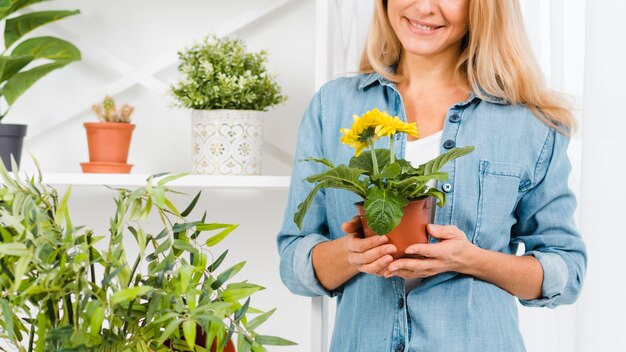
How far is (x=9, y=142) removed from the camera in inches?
64.0

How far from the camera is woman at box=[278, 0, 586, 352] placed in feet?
4.38

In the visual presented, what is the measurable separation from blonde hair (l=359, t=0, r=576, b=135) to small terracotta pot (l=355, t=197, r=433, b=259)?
1.15 feet

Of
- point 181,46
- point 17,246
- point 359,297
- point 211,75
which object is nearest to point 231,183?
point 211,75

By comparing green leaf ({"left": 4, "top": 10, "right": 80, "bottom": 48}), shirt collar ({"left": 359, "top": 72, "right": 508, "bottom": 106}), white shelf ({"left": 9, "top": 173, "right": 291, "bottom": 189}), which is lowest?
white shelf ({"left": 9, "top": 173, "right": 291, "bottom": 189})

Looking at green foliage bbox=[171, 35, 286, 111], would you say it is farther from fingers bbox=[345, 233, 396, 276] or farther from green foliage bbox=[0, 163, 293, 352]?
green foliage bbox=[0, 163, 293, 352]

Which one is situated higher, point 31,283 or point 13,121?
point 13,121

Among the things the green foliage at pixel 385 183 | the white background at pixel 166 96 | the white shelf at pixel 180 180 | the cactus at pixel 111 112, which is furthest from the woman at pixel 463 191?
the cactus at pixel 111 112

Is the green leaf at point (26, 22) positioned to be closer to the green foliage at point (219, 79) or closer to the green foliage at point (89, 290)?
the green foliage at point (219, 79)

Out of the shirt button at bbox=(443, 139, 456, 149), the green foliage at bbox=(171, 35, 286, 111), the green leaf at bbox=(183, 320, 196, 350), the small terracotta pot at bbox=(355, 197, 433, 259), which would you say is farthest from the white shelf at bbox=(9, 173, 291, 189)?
the green leaf at bbox=(183, 320, 196, 350)

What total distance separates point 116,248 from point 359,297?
60cm

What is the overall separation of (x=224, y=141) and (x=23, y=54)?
1.63ft

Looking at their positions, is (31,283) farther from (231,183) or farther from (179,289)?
(231,183)

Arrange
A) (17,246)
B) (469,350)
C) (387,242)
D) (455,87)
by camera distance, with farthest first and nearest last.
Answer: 1. (455,87)
2. (469,350)
3. (387,242)
4. (17,246)

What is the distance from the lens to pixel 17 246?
842mm
